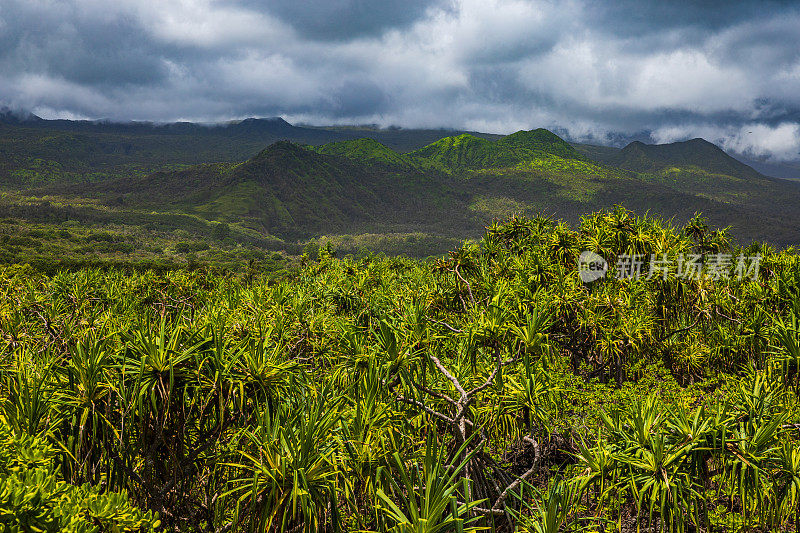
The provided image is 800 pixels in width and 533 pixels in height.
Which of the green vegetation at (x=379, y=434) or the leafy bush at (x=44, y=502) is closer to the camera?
the leafy bush at (x=44, y=502)

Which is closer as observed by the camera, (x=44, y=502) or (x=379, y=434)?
(x=44, y=502)

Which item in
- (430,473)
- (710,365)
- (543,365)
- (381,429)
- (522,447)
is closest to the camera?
(430,473)

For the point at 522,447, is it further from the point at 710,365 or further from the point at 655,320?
the point at 710,365

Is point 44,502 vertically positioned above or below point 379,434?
Result: above

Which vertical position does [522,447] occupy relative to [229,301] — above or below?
below

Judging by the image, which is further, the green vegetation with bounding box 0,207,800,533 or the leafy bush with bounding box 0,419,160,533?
Answer: the green vegetation with bounding box 0,207,800,533

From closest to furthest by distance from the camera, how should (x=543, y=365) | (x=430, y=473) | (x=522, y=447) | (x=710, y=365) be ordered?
(x=430, y=473) < (x=543, y=365) < (x=522, y=447) < (x=710, y=365)

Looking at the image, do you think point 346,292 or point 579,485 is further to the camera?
point 346,292

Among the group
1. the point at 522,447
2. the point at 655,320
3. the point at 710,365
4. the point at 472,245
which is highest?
the point at 472,245

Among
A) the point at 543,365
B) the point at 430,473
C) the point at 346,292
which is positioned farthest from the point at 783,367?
the point at 346,292

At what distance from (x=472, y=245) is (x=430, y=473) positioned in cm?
1099

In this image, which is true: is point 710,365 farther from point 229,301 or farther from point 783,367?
point 229,301

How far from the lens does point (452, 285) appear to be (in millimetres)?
12500

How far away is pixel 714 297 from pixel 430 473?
446 inches
